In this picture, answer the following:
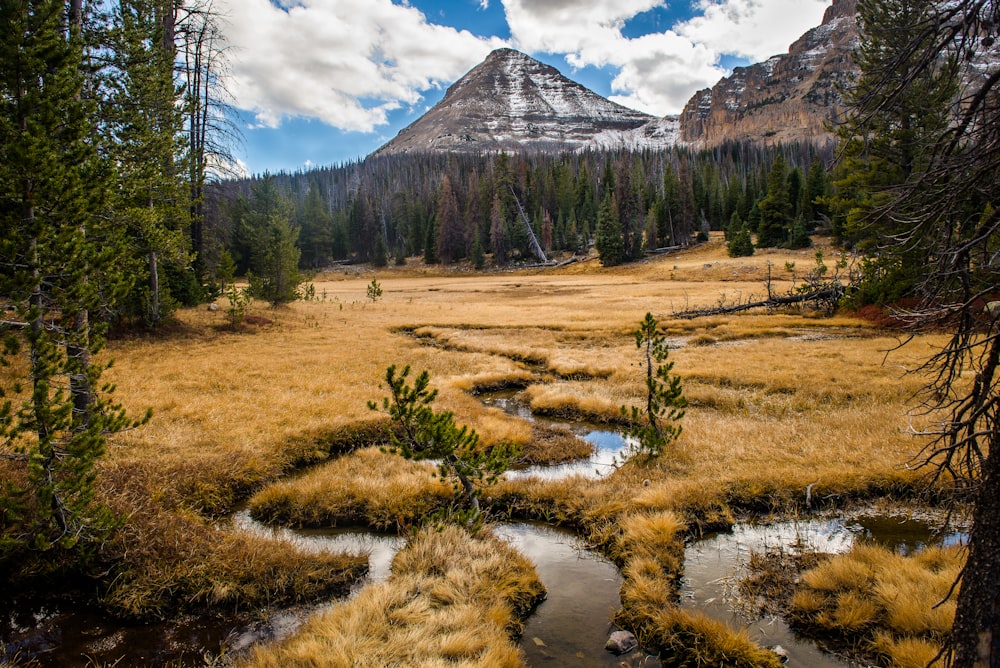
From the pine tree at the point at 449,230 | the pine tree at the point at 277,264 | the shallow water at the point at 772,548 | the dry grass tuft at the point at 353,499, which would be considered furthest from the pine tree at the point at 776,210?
the dry grass tuft at the point at 353,499

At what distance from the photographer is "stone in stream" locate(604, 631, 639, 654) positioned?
5.54 m

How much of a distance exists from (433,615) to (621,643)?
7.05 ft

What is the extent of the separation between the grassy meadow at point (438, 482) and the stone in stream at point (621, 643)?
0.19 metres

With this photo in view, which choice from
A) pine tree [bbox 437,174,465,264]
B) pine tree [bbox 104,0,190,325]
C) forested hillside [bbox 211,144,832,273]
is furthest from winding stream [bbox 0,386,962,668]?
pine tree [bbox 437,174,465,264]

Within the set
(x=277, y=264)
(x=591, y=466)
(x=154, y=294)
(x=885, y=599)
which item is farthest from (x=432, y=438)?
(x=277, y=264)

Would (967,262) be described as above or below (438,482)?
above

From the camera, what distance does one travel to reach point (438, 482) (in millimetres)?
9609

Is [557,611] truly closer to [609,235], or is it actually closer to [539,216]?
[609,235]

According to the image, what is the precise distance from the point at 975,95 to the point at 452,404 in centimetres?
1255

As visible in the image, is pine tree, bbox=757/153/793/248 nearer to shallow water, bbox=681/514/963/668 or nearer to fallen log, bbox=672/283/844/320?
fallen log, bbox=672/283/844/320

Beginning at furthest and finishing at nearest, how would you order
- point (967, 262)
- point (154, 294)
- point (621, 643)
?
point (154, 294) < point (621, 643) < point (967, 262)

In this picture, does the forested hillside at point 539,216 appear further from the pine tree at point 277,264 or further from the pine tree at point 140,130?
the pine tree at point 140,130

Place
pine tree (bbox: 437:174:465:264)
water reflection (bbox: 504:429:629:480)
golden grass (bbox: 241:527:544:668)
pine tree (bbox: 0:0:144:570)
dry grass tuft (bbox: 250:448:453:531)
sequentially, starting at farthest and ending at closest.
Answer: pine tree (bbox: 437:174:465:264)
water reflection (bbox: 504:429:629:480)
dry grass tuft (bbox: 250:448:453:531)
pine tree (bbox: 0:0:144:570)
golden grass (bbox: 241:527:544:668)

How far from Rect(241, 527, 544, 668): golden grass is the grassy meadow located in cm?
3
